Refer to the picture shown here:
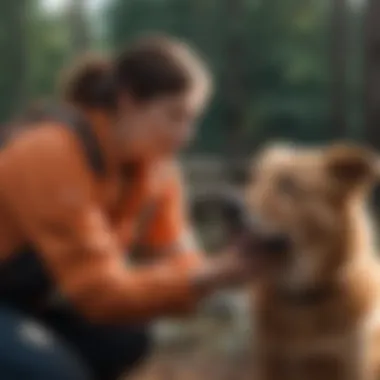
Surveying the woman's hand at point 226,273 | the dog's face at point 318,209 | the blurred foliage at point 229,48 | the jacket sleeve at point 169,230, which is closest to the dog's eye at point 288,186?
the dog's face at point 318,209

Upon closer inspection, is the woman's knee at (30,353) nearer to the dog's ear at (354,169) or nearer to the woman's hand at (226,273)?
the woman's hand at (226,273)

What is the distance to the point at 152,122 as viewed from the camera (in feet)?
5.39

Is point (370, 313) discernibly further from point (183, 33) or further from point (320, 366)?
point (183, 33)

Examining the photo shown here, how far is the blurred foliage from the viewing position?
2.81 m

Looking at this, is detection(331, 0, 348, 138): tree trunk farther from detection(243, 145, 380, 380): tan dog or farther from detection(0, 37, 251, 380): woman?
detection(0, 37, 251, 380): woman

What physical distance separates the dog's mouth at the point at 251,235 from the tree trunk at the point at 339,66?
1.15m

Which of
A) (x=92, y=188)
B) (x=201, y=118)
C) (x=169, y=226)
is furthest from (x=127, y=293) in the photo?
(x=201, y=118)

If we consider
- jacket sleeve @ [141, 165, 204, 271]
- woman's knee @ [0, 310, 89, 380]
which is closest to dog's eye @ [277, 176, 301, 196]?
jacket sleeve @ [141, 165, 204, 271]

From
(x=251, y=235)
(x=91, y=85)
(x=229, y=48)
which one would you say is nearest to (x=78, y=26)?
(x=229, y=48)

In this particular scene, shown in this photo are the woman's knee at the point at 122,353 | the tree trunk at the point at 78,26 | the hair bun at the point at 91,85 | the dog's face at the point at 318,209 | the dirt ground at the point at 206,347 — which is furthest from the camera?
the tree trunk at the point at 78,26

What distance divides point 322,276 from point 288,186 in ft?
0.68

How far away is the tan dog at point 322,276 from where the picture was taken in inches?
80.7

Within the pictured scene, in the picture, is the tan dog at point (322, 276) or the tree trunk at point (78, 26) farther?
the tree trunk at point (78, 26)

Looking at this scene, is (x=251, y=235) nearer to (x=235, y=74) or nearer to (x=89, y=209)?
(x=89, y=209)
